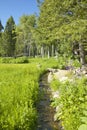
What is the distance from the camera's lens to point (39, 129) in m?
7.49

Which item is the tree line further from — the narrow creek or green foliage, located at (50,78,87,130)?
green foliage, located at (50,78,87,130)

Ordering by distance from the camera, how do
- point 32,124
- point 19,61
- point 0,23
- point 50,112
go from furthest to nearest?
point 0,23 → point 19,61 → point 50,112 → point 32,124

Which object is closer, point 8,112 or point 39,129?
point 8,112

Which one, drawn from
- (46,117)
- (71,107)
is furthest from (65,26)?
(71,107)

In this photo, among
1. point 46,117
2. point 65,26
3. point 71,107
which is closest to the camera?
point 71,107

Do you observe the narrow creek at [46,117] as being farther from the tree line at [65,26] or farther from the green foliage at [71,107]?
the tree line at [65,26]

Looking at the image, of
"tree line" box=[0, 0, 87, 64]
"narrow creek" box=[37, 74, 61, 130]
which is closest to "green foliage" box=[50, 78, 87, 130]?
"narrow creek" box=[37, 74, 61, 130]

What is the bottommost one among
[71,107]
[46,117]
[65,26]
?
[46,117]

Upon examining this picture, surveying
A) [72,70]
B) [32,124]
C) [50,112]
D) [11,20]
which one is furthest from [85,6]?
[11,20]

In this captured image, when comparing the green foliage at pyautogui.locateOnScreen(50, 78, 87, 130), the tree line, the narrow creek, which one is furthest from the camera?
the tree line

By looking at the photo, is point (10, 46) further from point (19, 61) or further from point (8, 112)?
point (8, 112)

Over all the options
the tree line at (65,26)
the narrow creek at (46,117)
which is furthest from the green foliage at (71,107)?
the tree line at (65,26)

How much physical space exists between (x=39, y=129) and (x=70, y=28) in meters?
10.2

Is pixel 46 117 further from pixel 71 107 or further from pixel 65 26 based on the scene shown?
pixel 65 26
